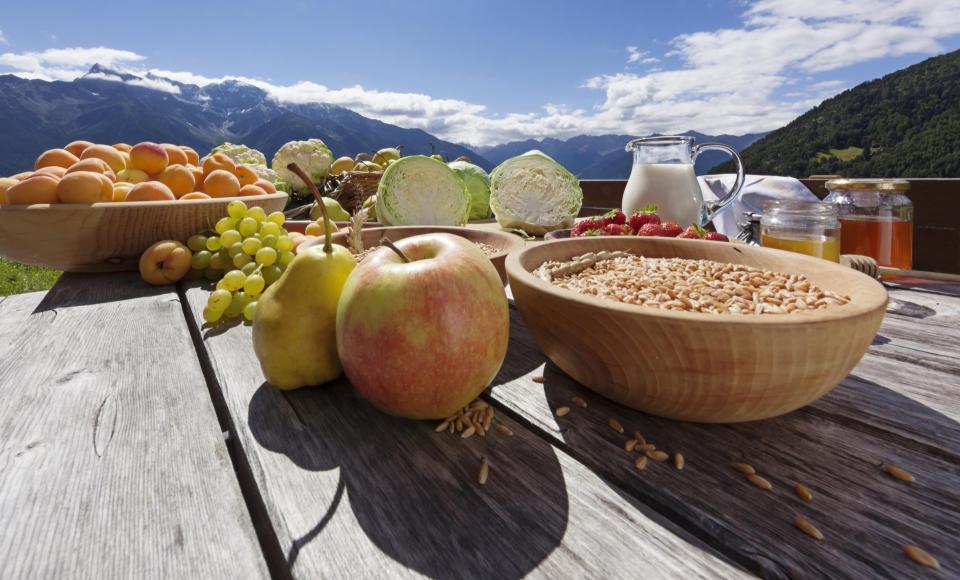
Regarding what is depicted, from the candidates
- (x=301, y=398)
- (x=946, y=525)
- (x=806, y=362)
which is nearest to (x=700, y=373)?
(x=806, y=362)

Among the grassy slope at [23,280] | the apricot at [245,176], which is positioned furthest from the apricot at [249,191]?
the grassy slope at [23,280]

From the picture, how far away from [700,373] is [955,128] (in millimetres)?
33221

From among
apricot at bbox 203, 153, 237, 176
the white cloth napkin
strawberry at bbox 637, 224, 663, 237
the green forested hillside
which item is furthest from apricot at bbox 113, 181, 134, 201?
the green forested hillside

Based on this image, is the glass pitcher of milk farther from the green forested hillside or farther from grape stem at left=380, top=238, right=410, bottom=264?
the green forested hillside

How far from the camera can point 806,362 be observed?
589 millimetres

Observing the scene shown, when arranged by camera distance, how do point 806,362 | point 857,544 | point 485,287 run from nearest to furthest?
point 857,544 → point 806,362 → point 485,287

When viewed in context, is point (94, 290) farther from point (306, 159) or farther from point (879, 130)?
point (879, 130)

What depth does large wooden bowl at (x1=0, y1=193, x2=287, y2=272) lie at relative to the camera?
5.12 ft

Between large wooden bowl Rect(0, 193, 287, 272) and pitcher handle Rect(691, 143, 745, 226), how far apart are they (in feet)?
6.16

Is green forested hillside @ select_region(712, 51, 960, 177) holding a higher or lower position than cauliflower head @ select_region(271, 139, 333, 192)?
higher

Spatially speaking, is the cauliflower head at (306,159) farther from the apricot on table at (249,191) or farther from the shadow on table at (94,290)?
the shadow on table at (94,290)

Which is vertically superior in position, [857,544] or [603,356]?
[603,356]

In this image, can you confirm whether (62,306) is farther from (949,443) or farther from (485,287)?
(949,443)

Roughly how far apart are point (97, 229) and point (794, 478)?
6.61ft
